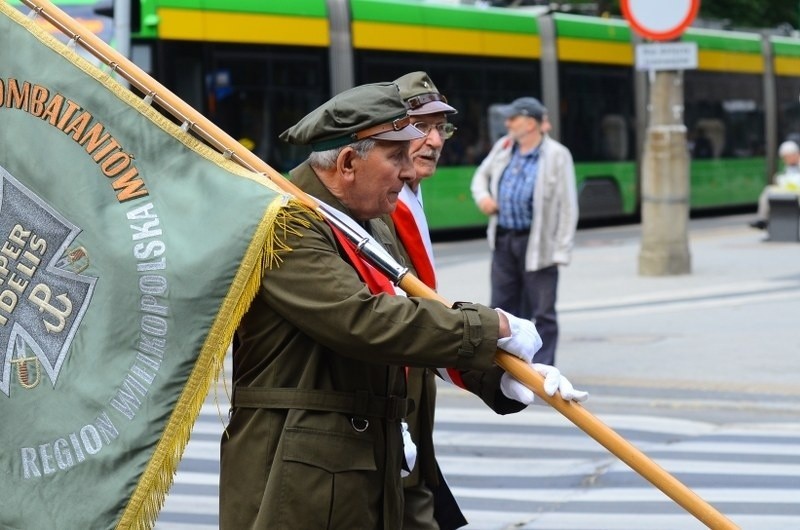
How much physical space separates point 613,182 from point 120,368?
23.6 meters

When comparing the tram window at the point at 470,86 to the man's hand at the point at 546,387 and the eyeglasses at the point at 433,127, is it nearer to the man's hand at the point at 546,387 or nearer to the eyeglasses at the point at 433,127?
the eyeglasses at the point at 433,127

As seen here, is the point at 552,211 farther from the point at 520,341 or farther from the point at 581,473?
the point at 520,341

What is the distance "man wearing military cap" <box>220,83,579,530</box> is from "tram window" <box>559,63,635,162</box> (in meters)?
22.1

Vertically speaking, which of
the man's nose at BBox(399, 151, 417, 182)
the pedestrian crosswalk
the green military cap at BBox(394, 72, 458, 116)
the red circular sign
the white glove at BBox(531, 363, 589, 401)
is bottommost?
the pedestrian crosswalk

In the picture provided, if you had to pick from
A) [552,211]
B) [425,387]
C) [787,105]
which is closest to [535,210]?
[552,211]

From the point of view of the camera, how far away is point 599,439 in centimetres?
329

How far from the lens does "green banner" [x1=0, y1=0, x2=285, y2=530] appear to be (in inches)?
127

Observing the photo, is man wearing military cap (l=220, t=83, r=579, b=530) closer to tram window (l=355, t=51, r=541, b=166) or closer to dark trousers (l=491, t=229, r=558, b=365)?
dark trousers (l=491, t=229, r=558, b=365)

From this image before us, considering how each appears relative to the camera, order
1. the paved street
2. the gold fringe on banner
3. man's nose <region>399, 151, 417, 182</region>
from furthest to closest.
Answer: the paved street
man's nose <region>399, 151, 417, 182</region>
the gold fringe on banner

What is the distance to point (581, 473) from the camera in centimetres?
763

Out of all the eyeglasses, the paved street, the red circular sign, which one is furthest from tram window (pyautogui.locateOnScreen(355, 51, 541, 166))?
the eyeglasses

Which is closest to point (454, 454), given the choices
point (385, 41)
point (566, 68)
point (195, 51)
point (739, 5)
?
point (195, 51)

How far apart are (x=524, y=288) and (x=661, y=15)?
18.5 feet

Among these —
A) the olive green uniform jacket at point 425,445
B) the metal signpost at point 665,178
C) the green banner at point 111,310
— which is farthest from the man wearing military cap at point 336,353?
the metal signpost at point 665,178
